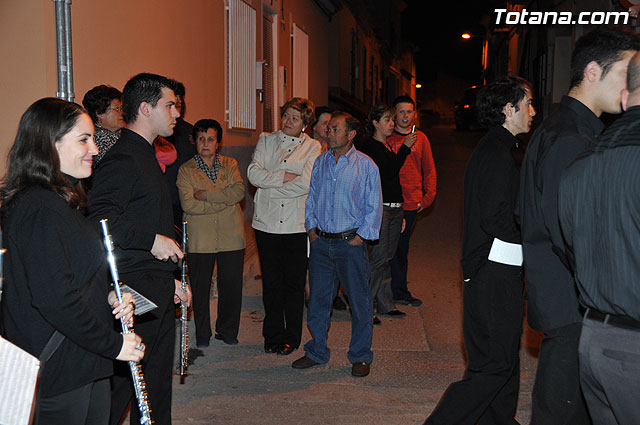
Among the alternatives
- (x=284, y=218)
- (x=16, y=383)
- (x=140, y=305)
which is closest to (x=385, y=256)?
(x=284, y=218)

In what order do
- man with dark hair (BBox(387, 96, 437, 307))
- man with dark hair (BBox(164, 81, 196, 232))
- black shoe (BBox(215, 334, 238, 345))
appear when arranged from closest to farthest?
black shoe (BBox(215, 334, 238, 345)), man with dark hair (BBox(164, 81, 196, 232)), man with dark hair (BBox(387, 96, 437, 307))

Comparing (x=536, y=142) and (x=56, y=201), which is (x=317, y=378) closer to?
(x=536, y=142)

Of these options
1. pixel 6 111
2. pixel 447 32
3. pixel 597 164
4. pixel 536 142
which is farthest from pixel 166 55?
pixel 447 32

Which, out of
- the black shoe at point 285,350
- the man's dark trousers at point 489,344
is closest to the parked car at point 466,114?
the black shoe at point 285,350

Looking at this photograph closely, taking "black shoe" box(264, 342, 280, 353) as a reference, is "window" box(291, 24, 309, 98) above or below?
above

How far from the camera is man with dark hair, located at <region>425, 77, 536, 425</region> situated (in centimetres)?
371

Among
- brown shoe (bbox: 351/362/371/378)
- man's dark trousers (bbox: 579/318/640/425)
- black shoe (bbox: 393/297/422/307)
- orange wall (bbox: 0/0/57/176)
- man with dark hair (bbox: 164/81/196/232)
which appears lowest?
brown shoe (bbox: 351/362/371/378)

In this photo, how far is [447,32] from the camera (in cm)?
5338

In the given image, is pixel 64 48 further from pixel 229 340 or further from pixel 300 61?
pixel 300 61

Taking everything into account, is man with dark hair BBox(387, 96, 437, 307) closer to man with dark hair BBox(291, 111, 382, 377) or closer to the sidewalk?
the sidewalk

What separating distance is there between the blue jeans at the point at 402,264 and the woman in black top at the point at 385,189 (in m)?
0.48

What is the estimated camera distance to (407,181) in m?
7.46

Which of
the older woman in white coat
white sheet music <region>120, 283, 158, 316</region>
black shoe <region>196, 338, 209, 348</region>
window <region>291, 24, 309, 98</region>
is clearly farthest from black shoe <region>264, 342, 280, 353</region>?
window <region>291, 24, 309, 98</region>

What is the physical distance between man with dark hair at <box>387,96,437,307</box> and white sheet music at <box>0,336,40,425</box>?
218 inches
